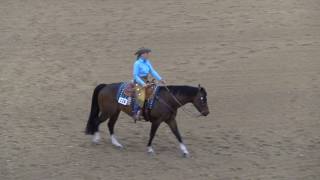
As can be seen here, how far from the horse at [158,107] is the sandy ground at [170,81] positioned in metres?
0.38

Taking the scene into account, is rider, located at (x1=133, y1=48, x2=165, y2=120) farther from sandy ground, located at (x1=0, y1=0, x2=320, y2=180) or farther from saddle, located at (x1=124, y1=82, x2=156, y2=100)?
sandy ground, located at (x1=0, y1=0, x2=320, y2=180)

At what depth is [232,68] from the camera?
54.8ft

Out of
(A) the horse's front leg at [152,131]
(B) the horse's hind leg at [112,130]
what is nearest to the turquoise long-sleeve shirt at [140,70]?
(A) the horse's front leg at [152,131]

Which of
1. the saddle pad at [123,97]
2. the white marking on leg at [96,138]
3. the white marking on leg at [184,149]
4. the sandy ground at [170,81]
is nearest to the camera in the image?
the sandy ground at [170,81]

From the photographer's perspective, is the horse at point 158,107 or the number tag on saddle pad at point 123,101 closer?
the horse at point 158,107

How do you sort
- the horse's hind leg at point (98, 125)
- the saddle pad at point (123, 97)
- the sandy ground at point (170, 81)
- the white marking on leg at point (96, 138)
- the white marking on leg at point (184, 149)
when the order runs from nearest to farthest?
the sandy ground at point (170, 81)
the white marking on leg at point (184, 149)
the saddle pad at point (123, 97)
the horse's hind leg at point (98, 125)
the white marking on leg at point (96, 138)

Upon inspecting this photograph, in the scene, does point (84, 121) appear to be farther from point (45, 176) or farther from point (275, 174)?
point (275, 174)

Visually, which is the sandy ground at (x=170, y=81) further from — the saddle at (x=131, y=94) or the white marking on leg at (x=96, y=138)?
the saddle at (x=131, y=94)

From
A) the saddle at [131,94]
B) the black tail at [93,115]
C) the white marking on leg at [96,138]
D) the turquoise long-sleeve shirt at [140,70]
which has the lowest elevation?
the white marking on leg at [96,138]

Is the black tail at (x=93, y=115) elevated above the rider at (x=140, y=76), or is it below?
below

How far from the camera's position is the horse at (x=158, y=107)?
12008 mm

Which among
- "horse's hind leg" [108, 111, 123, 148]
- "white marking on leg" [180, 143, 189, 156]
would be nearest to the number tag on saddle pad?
"horse's hind leg" [108, 111, 123, 148]

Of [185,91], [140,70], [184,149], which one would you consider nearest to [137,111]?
[140,70]

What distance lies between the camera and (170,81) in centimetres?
1625
